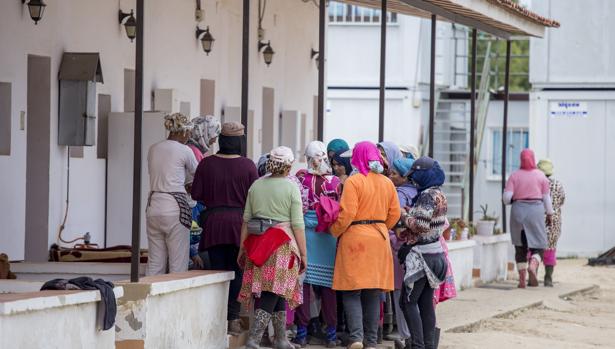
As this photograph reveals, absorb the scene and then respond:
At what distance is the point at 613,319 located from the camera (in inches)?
655

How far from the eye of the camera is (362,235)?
11445 mm

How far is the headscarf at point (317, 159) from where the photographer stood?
1185 cm

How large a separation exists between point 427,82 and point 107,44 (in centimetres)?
1590

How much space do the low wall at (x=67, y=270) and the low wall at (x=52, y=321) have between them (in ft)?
8.95

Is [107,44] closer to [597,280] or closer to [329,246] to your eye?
[329,246]

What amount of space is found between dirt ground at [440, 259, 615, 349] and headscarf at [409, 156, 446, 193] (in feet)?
6.02

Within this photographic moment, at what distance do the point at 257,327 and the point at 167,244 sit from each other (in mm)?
1003

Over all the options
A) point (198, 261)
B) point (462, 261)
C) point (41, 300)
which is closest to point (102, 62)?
point (198, 261)

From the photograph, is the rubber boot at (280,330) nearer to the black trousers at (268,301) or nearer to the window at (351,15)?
the black trousers at (268,301)

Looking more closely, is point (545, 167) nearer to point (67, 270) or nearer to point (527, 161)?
point (527, 161)

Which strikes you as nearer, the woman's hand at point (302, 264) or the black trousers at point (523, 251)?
the woman's hand at point (302, 264)

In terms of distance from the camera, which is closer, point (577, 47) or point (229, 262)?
point (229, 262)

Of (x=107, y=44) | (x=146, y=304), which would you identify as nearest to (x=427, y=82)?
(x=107, y=44)

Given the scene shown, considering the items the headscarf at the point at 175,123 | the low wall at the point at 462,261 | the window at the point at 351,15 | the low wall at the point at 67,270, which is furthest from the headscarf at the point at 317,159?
the window at the point at 351,15
